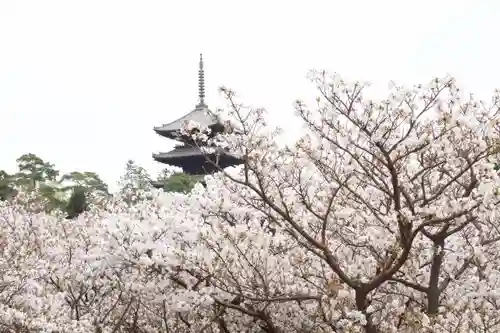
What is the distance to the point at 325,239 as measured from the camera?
246 inches

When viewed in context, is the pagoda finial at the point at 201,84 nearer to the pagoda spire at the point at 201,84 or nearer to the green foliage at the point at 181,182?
the pagoda spire at the point at 201,84

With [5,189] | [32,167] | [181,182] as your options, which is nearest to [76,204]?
[181,182]

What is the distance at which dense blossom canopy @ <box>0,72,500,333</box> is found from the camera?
5.61 m

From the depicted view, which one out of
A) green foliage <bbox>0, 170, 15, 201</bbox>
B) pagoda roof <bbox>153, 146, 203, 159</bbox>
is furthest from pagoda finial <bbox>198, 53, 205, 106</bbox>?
green foliage <bbox>0, 170, 15, 201</bbox>

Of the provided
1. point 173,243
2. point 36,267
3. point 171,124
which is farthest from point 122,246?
point 171,124

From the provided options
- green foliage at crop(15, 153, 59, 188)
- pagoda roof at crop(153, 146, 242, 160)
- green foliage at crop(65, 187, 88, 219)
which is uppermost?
green foliage at crop(15, 153, 59, 188)

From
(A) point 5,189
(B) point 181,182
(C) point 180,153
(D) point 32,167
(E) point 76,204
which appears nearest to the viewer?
(B) point 181,182

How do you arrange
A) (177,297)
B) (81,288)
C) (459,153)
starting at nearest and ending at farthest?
1. (459,153)
2. (177,297)
3. (81,288)

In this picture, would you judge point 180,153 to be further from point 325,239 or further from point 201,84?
point 325,239

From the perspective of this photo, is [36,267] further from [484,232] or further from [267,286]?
[484,232]

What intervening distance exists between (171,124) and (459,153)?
22047 mm

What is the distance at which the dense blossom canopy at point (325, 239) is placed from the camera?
5.61m

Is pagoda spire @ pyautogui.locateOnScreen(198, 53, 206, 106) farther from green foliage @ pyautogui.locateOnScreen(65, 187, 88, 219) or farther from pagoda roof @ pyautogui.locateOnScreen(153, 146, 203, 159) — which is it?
green foliage @ pyautogui.locateOnScreen(65, 187, 88, 219)

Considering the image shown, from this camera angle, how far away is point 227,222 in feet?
21.7
